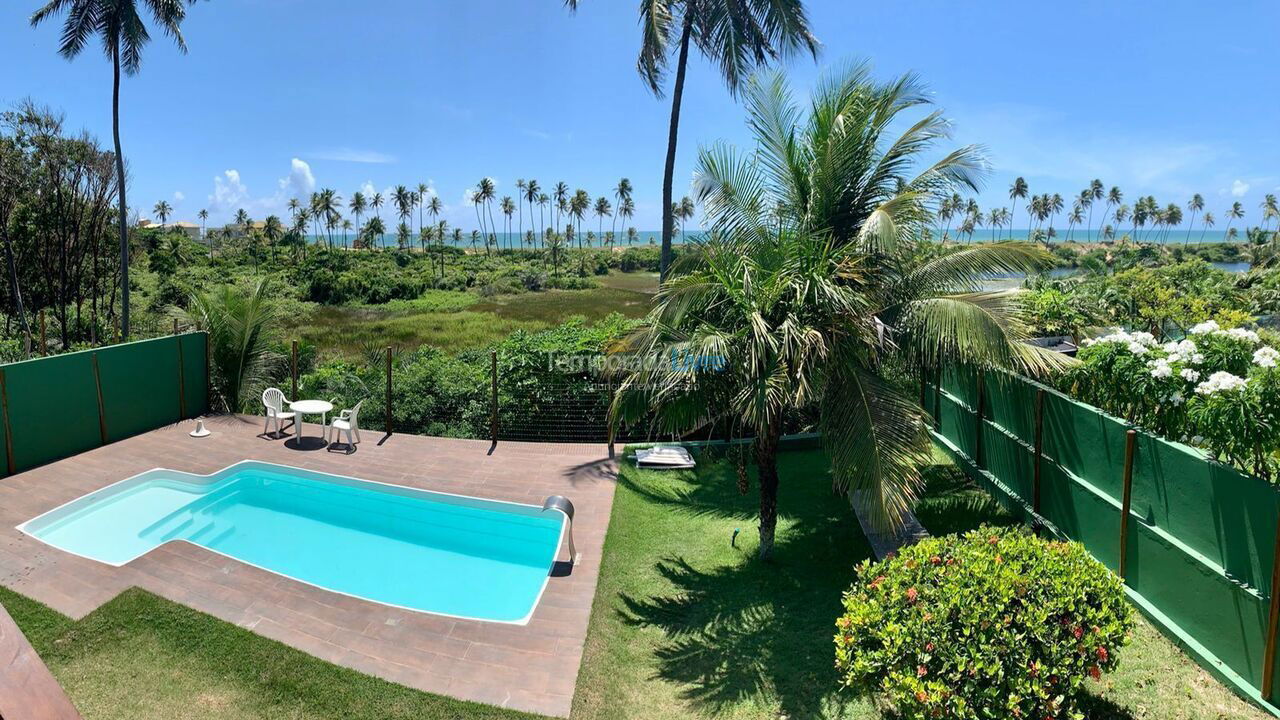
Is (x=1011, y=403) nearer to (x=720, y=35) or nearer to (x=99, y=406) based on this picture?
(x=720, y=35)

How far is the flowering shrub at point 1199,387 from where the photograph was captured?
12.8 feet

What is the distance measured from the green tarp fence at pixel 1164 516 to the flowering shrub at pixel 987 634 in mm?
1015

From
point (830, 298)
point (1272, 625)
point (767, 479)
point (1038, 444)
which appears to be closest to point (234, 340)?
point (767, 479)

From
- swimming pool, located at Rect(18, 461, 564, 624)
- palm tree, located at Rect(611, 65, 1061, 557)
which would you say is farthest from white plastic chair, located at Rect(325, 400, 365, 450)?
palm tree, located at Rect(611, 65, 1061, 557)

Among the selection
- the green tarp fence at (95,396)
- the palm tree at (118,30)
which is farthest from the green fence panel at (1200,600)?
the palm tree at (118,30)

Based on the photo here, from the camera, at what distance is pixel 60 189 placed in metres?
18.2

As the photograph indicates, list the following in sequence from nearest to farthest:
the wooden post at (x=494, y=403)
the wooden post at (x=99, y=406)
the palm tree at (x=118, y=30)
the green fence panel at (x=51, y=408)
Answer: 1. the green fence panel at (x=51, y=408)
2. the wooden post at (x=99, y=406)
3. the wooden post at (x=494, y=403)
4. the palm tree at (x=118, y=30)

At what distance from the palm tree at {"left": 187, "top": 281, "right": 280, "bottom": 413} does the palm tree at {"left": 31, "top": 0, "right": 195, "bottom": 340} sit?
201 inches

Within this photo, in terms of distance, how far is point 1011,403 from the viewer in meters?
7.13

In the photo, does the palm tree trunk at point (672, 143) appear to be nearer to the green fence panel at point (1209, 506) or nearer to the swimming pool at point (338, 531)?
the swimming pool at point (338, 531)

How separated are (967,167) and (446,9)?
13.1m

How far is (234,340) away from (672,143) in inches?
371

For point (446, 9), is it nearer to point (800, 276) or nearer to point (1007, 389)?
point (800, 276)

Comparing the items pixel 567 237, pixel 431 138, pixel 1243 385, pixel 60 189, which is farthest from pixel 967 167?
pixel 567 237
